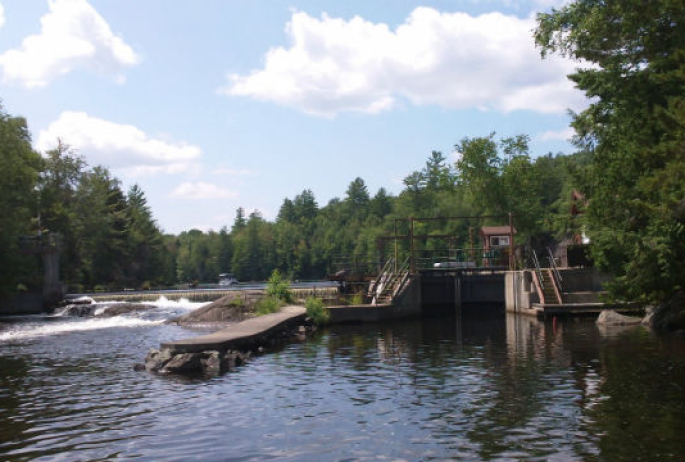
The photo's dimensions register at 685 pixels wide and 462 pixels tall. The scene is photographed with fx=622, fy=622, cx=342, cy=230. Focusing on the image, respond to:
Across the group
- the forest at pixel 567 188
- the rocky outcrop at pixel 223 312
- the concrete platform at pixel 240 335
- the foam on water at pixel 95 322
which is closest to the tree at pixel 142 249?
the forest at pixel 567 188

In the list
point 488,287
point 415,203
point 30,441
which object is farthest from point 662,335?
point 415,203

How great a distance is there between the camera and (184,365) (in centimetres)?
1775

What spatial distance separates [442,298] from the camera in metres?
43.0

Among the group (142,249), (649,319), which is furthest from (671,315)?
(142,249)

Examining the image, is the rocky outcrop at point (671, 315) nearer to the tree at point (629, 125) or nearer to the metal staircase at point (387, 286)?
the tree at point (629, 125)

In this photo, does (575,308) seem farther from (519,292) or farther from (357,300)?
(357,300)

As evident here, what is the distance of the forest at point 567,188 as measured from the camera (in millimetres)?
23734

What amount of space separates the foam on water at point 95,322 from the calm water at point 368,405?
10.5m

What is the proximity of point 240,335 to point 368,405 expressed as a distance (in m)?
9.52

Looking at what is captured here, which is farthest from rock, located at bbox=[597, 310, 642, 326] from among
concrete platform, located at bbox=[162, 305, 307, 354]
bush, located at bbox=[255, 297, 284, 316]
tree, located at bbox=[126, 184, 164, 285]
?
tree, located at bbox=[126, 184, 164, 285]

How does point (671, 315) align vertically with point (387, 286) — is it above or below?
below

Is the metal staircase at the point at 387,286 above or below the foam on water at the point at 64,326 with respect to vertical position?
above

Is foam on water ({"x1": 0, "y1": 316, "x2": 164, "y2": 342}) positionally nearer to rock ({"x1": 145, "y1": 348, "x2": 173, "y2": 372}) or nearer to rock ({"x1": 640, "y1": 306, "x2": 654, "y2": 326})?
rock ({"x1": 145, "y1": 348, "x2": 173, "y2": 372})

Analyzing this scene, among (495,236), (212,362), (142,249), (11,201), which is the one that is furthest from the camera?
(142,249)
